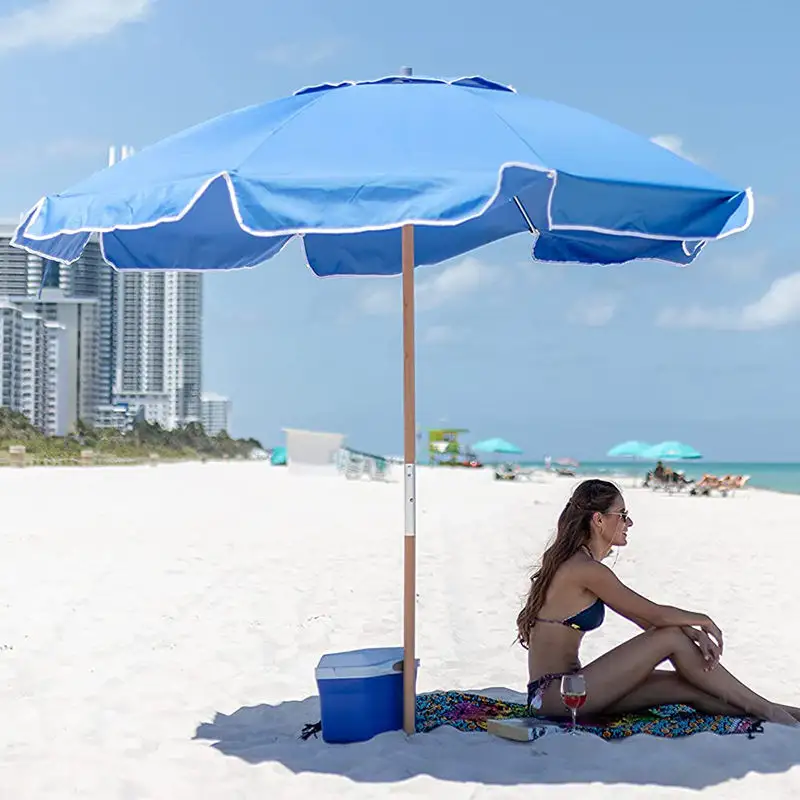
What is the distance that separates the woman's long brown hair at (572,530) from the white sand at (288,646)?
1.70 feet

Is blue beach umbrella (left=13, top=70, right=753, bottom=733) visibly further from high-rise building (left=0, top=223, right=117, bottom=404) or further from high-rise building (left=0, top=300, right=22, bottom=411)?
high-rise building (left=0, top=223, right=117, bottom=404)

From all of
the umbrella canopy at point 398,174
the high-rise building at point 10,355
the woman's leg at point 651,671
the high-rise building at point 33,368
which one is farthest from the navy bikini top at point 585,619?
the high-rise building at point 33,368

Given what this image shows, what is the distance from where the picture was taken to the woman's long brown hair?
12.1 ft

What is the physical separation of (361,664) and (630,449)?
105 ft

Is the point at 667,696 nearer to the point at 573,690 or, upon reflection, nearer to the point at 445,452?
the point at 573,690

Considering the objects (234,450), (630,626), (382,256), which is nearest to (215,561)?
(630,626)

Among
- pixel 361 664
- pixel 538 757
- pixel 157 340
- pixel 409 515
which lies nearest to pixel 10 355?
pixel 157 340

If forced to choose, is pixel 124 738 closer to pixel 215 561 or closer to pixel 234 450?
pixel 215 561

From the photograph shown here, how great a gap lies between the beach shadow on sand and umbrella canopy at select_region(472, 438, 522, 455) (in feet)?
130

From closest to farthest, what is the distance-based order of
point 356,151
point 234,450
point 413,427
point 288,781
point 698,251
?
point 356,151, point 288,781, point 413,427, point 698,251, point 234,450

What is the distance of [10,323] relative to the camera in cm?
5734

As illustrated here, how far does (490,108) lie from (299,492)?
1639 cm

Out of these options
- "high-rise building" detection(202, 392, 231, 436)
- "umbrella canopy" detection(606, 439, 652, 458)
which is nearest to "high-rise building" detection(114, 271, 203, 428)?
"high-rise building" detection(202, 392, 231, 436)

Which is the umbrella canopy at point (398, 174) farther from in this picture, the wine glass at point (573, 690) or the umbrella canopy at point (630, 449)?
the umbrella canopy at point (630, 449)
